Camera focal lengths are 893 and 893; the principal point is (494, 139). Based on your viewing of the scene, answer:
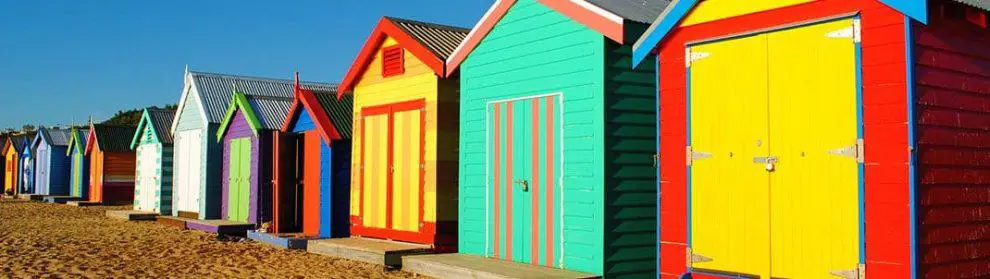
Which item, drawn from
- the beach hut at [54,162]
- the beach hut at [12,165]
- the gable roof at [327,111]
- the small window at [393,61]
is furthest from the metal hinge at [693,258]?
the beach hut at [12,165]

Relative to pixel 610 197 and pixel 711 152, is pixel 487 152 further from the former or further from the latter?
pixel 711 152

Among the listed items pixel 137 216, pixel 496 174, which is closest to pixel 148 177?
pixel 137 216

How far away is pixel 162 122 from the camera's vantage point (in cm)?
2564

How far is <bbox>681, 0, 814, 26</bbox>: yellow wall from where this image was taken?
7461 millimetres

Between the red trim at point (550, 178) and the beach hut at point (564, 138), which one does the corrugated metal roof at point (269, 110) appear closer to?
the beach hut at point (564, 138)

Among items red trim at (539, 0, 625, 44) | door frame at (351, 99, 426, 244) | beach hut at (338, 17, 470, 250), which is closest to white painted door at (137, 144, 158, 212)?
beach hut at (338, 17, 470, 250)

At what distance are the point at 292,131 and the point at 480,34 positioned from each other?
7101mm

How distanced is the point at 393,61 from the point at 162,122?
14318 mm

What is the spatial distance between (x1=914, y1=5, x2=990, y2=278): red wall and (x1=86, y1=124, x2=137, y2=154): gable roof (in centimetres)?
2993

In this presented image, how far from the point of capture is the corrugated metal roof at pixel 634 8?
9430mm

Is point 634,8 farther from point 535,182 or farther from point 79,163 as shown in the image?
point 79,163

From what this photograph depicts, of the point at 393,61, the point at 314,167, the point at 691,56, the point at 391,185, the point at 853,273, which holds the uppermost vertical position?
the point at 393,61

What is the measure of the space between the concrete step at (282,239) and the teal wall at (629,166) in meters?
6.75

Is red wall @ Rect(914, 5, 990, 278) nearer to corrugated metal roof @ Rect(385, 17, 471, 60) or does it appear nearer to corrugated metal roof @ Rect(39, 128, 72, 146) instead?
corrugated metal roof @ Rect(385, 17, 471, 60)
